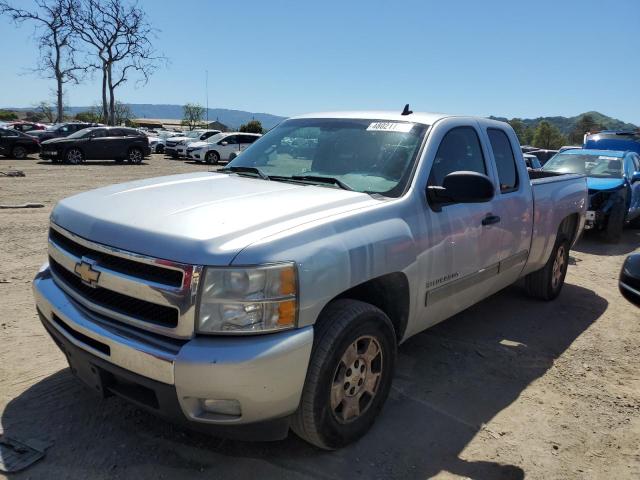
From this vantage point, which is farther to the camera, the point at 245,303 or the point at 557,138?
the point at 557,138

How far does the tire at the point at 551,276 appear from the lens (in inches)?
216

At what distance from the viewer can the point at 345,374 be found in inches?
109

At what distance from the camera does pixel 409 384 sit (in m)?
3.68

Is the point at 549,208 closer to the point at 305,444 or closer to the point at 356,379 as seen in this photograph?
the point at 356,379

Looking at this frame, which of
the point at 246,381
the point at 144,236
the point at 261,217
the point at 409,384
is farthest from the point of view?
the point at 409,384

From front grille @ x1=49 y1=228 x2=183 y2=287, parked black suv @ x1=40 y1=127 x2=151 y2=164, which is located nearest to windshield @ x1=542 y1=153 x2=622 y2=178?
front grille @ x1=49 y1=228 x2=183 y2=287

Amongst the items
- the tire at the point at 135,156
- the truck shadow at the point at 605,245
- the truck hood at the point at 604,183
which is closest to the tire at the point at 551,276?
the truck shadow at the point at 605,245

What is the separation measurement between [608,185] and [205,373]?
957 cm

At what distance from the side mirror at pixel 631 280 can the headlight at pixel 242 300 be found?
1.77 meters

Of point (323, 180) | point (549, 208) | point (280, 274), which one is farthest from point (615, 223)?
point (280, 274)

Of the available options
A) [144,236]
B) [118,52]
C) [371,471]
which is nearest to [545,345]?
[371,471]

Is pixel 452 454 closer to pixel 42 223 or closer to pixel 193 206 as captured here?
pixel 193 206

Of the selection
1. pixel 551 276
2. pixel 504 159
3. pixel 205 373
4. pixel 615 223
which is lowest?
pixel 551 276

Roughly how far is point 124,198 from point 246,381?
4.65ft
